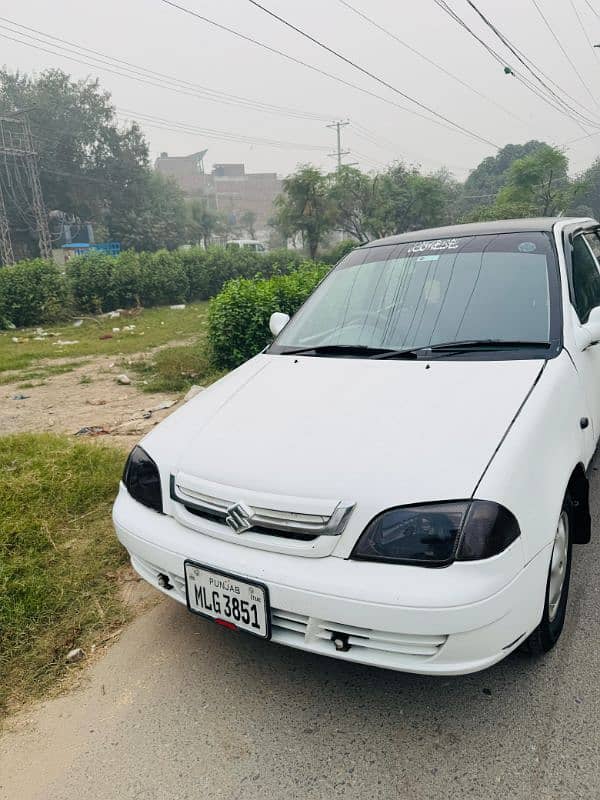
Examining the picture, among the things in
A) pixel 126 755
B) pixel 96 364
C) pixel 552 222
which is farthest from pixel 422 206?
pixel 126 755

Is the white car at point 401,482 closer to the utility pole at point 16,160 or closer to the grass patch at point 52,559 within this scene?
the grass patch at point 52,559

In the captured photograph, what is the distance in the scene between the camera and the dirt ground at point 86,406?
5574 mm

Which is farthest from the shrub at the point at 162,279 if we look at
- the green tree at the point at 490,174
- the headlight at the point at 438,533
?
the green tree at the point at 490,174

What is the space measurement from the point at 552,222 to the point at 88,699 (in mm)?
3280

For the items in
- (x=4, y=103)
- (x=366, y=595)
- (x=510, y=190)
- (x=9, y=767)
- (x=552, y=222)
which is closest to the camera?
(x=366, y=595)

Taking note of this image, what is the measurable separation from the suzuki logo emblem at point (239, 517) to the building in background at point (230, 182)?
382 feet

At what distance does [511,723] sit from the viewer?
1.88m

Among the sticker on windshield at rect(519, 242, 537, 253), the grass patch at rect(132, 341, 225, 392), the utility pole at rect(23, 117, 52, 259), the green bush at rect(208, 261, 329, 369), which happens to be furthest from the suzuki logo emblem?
the utility pole at rect(23, 117, 52, 259)

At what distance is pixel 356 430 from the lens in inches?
78.9

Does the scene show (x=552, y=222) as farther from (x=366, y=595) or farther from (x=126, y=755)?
(x=126, y=755)

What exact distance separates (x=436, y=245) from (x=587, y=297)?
34.0 inches

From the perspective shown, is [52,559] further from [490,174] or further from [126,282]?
[490,174]

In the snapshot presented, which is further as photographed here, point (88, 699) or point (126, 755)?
point (88, 699)

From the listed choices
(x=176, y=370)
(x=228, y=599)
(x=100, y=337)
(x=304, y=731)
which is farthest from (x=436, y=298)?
(x=100, y=337)
